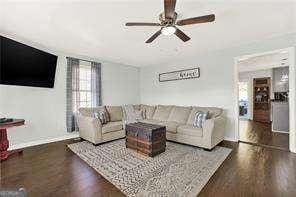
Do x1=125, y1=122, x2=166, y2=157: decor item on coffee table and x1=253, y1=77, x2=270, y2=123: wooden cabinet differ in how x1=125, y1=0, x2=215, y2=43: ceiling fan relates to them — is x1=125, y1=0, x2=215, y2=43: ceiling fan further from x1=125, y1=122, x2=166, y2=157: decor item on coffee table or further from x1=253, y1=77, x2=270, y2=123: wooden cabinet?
x1=253, y1=77, x2=270, y2=123: wooden cabinet

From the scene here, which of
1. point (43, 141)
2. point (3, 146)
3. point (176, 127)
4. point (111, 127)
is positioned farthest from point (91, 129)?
point (176, 127)

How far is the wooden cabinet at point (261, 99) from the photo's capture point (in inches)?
274

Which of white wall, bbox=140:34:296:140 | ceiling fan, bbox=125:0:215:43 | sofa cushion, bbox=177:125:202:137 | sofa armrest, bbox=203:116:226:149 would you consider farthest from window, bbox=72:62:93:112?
sofa armrest, bbox=203:116:226:149

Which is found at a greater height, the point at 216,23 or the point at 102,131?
the point at 216,23

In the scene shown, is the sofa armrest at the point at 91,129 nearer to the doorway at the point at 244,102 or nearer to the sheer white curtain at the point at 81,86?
the sheer white curtain at the point at 81,86

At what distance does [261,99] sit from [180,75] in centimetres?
458

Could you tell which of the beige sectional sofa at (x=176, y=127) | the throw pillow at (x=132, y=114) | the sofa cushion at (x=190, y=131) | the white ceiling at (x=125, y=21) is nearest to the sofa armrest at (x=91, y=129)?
the beige sectional sofa at (x=176, y=127)

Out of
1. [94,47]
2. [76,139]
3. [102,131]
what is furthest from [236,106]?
[76,139]

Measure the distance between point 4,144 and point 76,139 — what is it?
59.9 inches

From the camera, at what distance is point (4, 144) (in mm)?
3029

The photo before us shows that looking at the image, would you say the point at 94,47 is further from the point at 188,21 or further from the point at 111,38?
the point at 188,21

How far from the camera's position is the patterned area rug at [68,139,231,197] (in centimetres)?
205

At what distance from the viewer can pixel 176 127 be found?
387 centimetres

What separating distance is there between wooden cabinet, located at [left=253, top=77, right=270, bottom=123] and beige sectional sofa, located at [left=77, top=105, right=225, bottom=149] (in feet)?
14.4
